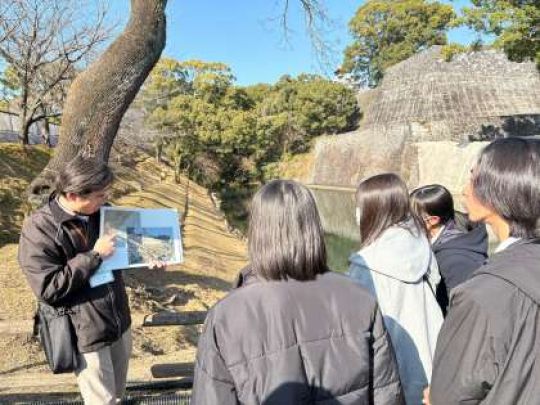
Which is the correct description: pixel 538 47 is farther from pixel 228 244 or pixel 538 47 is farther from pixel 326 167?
pixel 326 167

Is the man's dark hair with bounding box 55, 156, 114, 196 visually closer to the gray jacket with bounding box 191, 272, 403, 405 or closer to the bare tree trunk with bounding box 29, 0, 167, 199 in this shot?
the gray jacket with bounding box 191, 272, 403, 405

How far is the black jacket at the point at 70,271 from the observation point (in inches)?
81.5

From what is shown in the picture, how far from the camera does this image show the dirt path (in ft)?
11.9

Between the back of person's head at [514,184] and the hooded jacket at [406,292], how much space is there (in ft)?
1.69

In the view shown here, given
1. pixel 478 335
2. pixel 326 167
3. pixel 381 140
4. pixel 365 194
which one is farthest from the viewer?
pixel 326 167

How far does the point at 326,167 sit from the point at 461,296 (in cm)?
3157

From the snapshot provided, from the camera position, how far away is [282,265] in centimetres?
140

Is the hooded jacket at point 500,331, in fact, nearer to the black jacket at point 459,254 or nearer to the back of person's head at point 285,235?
the back of person's head at point 285,235

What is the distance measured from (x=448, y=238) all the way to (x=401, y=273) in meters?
0.70

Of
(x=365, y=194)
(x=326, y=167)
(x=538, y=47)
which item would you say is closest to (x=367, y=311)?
(x=365, y=194)

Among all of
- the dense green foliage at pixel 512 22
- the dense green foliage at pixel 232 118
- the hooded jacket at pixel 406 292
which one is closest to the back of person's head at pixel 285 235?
the hooded jacket at pixel 406 292


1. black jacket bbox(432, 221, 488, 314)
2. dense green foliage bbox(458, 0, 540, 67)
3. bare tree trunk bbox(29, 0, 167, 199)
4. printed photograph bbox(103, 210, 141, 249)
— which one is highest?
dense green foliage bbox(458, 0, 540, 67)

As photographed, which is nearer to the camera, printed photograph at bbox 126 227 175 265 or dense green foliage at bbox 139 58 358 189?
printed photograph at bbox 126 227 175 265

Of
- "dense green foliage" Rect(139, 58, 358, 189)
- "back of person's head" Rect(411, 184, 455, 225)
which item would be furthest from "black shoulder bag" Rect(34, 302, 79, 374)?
"dense green foliage" Rect(139, 58, 358, 189)
